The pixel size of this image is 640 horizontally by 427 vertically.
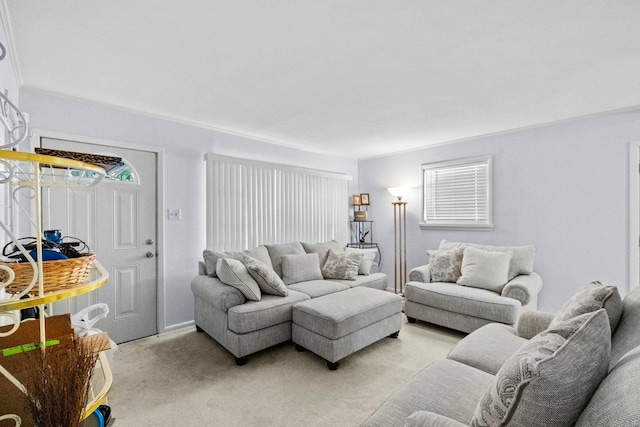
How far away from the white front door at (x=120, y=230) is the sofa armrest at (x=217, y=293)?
60 cm

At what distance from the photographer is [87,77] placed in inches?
95.7

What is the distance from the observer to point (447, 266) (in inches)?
148

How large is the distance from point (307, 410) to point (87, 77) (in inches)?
119

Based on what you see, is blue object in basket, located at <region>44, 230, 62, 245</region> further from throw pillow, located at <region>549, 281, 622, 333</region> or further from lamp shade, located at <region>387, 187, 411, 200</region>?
lamp shade, located at <region>387, 187, 411, 200</region>

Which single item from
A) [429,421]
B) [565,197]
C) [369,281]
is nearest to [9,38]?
[429,421]

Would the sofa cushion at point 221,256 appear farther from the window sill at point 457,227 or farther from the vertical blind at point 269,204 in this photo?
the window sill at point 457,227

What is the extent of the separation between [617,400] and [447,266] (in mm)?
3199

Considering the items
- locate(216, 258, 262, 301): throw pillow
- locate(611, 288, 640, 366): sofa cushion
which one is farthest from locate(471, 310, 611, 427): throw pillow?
locate(216, 258, 262, 301): throw pillow

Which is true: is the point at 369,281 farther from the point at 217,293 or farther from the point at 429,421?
the point at 429,421

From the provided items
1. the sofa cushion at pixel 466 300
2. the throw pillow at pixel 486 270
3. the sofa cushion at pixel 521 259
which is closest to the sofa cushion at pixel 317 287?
the sofa cushion at pixel 466 300

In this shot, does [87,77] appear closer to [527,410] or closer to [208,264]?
[208,264]

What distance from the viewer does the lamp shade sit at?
478cm

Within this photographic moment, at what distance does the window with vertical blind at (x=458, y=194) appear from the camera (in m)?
4.15

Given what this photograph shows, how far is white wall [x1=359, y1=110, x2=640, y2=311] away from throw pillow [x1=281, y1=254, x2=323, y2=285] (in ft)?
6.72
